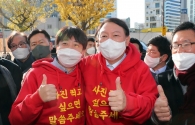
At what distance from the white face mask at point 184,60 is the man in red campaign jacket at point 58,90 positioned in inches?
39.4

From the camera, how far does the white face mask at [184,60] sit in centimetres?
247

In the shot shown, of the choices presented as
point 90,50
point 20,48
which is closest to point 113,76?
point 20,48

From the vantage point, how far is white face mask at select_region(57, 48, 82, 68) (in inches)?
100

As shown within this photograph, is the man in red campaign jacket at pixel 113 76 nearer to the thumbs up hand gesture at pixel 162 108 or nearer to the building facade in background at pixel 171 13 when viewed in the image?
the thumbs up hand gesture at pixel 162 108

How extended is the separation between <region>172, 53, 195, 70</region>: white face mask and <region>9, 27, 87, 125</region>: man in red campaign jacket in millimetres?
1000

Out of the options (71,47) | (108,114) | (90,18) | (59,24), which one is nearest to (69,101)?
(108,114)

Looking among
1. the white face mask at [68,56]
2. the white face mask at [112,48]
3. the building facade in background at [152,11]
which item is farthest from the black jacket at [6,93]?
the building facade in background at [152,11]

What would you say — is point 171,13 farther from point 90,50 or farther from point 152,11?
point 90,50

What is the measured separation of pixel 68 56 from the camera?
100 inches

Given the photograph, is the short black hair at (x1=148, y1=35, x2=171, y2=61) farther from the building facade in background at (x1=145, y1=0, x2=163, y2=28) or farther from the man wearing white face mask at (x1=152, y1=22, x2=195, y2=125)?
the building facade in background at (x1=145, y1=0, x2=163, y2=28)

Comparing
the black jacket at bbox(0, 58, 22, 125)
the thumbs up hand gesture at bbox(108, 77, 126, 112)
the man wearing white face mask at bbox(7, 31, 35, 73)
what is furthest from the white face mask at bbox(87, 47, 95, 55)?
the thumbs up hand gesture at bbox(108, 77, 126, 112)

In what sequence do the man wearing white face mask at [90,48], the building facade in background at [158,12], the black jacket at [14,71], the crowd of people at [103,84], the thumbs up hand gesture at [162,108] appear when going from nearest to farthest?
the thumbs up hand gesture at [162,108] < the crowd of people at [103,84] < the black jacket at [14,71] < the man wearing white face mask at [90,48] < the building facade in background at [158,12]

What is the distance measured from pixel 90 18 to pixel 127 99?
15971mm

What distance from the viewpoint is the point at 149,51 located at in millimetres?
4363
